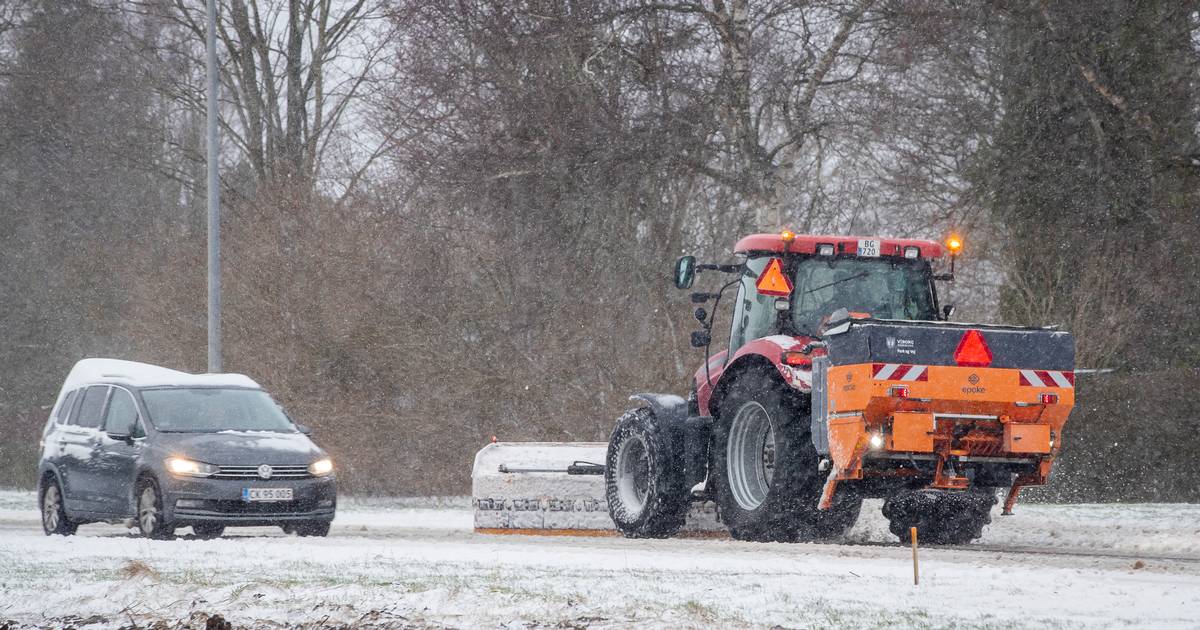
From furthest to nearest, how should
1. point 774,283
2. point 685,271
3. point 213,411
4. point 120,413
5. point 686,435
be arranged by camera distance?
point 213,411, point 120,413, point 686,435, point 774,283, point 685,271

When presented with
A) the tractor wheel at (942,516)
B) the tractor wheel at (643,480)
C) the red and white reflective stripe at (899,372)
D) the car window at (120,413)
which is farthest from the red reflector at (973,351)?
the car window at (120,413)

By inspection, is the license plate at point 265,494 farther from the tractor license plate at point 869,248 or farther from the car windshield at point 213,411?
the tractor license plate at point 869,248

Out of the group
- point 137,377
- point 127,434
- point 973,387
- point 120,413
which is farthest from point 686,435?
point 137,377

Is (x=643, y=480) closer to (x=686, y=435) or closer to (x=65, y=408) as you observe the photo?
(x=686, y=435)

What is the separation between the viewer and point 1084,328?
20375 mm

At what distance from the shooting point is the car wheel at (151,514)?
1514 cm

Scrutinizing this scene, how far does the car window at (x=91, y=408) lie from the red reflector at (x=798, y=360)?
7.92 meters

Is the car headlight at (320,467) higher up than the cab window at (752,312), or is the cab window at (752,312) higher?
the cab window at (752,312)

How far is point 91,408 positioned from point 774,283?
25.8 ft

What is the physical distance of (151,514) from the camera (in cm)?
1532

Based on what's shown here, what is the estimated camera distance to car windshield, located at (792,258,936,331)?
13.4 metres

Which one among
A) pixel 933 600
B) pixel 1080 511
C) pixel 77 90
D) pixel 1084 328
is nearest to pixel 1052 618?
pixel 933 600

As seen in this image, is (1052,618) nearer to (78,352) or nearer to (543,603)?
(543,603)

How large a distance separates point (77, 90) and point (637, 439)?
27921 mm
